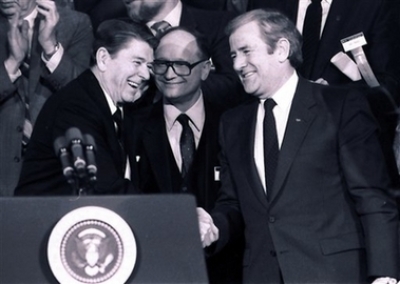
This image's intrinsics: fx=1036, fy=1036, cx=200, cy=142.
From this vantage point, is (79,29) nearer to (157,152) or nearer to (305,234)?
(157,152)

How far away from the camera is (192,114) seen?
180 inches

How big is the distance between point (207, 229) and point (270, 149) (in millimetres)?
409

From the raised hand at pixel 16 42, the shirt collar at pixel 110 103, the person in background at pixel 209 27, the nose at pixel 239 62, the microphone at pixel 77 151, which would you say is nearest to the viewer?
the microphone at pixel 77 151

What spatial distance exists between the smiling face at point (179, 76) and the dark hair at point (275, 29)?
366 mm

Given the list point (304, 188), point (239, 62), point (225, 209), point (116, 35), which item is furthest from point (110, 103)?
point (304, 188)

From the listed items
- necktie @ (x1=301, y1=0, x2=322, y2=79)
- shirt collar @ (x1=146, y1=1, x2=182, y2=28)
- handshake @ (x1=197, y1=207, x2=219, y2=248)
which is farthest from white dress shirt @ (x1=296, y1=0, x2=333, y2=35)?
handshake @ (x1=197, y1=207, x2=219, y2=248)

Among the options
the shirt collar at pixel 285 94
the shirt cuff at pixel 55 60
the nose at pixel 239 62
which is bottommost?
the shirt collar at pixel 285 94

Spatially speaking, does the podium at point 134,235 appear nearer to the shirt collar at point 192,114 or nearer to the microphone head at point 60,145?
the microphone head at point 60,145

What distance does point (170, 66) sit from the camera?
455cm

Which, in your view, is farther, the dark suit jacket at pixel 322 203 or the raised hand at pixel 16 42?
the raised hand at pixel 16 42

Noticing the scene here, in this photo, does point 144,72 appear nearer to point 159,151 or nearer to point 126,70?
point 126,70

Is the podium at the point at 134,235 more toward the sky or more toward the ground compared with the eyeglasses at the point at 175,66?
more toward the ground

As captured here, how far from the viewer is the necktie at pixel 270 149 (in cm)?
403

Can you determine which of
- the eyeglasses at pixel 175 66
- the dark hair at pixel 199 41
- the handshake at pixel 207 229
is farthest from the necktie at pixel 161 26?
the handshake at pixel 207 229
